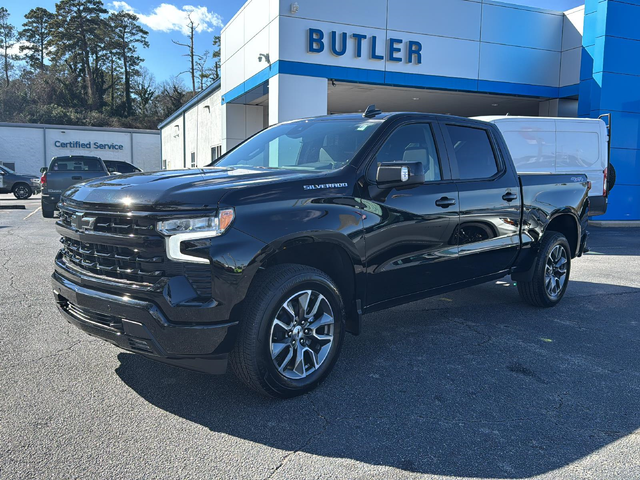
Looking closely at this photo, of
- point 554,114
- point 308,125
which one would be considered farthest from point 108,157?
point 308,125

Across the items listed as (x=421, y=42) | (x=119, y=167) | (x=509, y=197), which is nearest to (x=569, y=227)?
(x=509, y=197)

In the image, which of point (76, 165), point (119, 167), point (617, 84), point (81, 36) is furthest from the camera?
point (81, 36)

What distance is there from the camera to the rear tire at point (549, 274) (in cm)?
574

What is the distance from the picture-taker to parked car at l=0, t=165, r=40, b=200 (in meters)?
25.0

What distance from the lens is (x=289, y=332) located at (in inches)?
136

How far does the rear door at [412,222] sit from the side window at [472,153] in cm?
25

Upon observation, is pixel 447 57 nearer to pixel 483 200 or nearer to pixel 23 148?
pixel 483 200

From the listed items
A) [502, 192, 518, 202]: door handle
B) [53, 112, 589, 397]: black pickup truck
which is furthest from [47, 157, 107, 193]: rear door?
[502, 192, 518, 202]: door handle

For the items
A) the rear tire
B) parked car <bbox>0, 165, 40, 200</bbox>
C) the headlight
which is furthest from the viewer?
parked car <bbox>0, 165, 40, 200</bbox>

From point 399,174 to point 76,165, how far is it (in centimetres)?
1341

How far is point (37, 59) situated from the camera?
226 ft

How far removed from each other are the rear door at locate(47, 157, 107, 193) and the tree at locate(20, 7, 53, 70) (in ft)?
201

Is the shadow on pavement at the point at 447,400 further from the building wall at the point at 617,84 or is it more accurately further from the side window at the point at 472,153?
the building wall at the point at 617,84

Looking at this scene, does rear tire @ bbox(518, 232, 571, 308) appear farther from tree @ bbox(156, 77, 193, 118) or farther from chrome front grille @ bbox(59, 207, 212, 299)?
tree @ bbox(156, 77, 193, 118)
